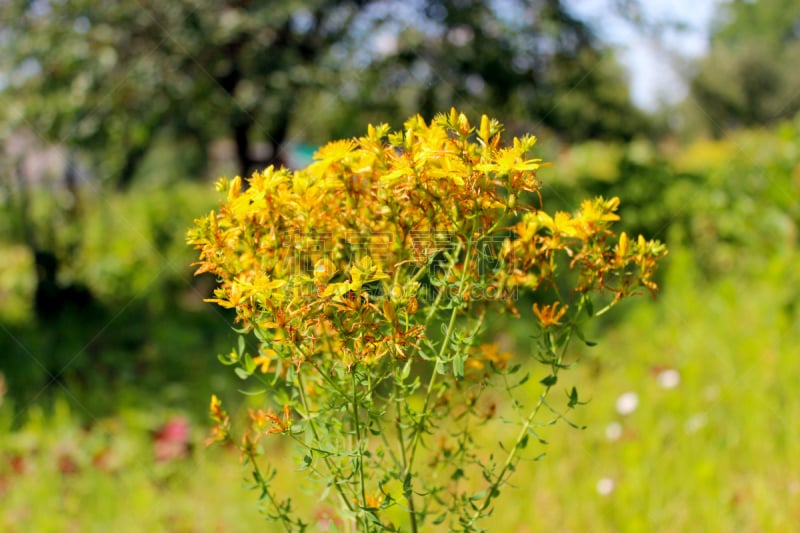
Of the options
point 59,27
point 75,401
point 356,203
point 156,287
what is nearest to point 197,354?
point 75,401

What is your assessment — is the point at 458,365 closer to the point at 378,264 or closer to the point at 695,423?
the point at 378,264

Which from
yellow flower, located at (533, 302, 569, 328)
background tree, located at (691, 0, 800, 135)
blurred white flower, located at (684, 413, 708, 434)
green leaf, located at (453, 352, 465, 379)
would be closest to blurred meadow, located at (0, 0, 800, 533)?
blurred white flower, located at (684, 413, 708, 434)

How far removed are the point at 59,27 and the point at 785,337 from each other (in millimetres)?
4951

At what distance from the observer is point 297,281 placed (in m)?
0.91

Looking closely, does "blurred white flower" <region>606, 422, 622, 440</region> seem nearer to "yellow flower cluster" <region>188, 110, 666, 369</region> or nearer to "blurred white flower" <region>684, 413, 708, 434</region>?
"blurred white flower" <region>684, 413, 708, 434</region>

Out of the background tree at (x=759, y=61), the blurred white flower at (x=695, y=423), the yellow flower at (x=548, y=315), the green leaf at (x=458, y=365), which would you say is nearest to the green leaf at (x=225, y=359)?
the green leaf at (x=458, y=365)

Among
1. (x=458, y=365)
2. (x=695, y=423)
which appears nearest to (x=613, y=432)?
(x=695, y=423)

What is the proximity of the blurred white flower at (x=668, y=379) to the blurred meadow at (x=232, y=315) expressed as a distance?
0.06m

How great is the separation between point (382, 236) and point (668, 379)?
2166mm

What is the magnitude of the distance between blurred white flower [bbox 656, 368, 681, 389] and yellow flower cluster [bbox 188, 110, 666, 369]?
1.95 metres

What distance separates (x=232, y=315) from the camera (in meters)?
4.38

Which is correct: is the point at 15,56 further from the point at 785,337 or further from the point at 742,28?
the point at 742,28

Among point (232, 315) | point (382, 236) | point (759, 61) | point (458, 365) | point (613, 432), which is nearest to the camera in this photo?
point (458, 365)

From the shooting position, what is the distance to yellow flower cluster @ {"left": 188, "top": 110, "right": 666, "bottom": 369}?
918 millimetres
